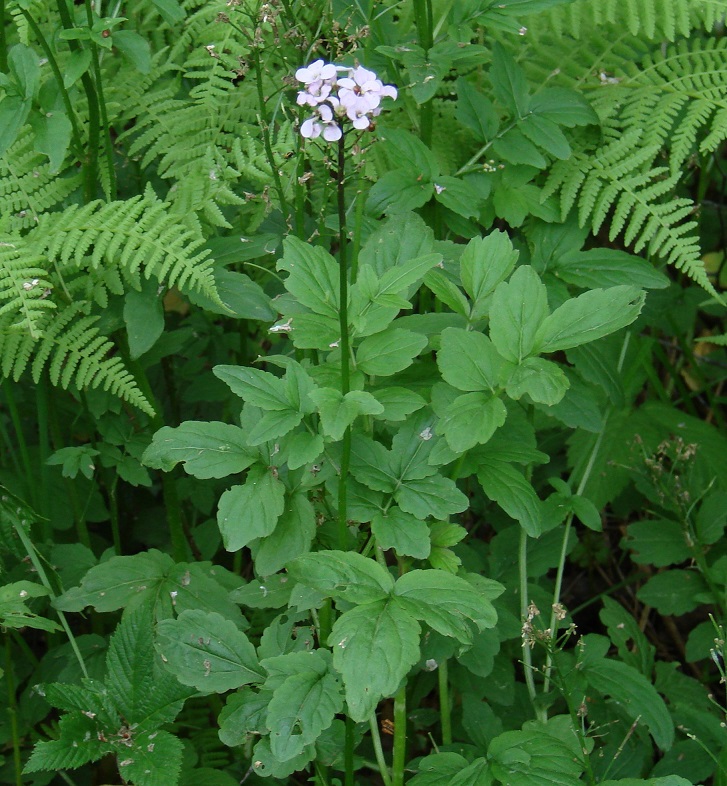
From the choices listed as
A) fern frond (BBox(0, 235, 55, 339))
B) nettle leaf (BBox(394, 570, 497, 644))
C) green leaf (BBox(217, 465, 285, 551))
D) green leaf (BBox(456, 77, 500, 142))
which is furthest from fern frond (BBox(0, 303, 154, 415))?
green leaf (BBox(456, 77, 500, 142))

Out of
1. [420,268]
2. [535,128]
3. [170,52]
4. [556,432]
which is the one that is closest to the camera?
[420,268]

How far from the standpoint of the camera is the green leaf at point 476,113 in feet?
6.79

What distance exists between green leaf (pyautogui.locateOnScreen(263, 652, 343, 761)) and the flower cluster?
2.79 ft

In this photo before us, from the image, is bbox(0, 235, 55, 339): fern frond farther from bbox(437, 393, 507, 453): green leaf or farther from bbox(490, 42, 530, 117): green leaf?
bbox(490, 42, 530, 117): green leaf

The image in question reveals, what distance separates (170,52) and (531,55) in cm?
106

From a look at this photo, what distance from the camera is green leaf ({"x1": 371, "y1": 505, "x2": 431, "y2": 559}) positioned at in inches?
56.6

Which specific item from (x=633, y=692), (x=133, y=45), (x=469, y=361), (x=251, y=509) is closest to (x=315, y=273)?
(x=469, y=361)

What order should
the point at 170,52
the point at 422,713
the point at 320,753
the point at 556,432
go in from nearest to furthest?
the point at 320,753 → the point at 422,713 → the point at 170,52 → the point at 556,432

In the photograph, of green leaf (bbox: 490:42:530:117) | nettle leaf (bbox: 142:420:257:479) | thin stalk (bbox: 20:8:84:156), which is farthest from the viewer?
green leaf (bbox: 490:42:530:117)

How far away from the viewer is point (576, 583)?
284 cm

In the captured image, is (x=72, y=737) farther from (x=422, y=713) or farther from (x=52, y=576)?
(x=422, y=713)

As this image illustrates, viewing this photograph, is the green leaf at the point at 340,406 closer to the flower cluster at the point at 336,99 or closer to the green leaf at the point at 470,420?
the green leaf at the point at 470,420

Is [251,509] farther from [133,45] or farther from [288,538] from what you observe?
[133,45]

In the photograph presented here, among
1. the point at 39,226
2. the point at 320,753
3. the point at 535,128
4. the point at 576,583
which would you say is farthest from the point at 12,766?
the point at 535,128
